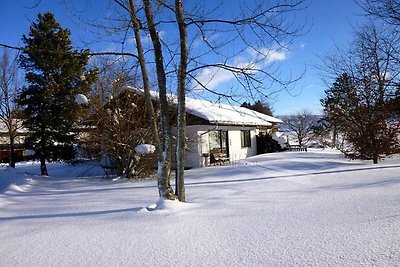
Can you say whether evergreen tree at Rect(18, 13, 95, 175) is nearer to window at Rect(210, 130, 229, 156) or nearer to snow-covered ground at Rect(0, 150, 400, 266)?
window at Rect(210, 130, 229, 156)

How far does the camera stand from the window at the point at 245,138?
23631 millimetres

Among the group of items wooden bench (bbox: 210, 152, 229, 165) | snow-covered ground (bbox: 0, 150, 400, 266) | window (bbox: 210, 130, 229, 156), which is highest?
window (bbox: 210, 130, 229, 156)

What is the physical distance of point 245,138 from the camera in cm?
2422

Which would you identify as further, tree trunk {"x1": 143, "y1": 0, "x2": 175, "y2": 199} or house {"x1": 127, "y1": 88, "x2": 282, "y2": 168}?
house {"x1": 127, "y1": 88, "x2": 282, "y2": 168}

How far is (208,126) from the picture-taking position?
18.5 meters

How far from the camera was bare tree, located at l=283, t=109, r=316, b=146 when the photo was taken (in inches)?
1922

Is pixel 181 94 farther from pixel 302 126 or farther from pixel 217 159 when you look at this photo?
pixel 302 126

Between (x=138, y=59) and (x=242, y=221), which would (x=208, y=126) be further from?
(x=242, y=221)

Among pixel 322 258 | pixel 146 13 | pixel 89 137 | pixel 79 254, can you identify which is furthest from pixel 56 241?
pixel 89 137

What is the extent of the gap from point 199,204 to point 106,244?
2683mm

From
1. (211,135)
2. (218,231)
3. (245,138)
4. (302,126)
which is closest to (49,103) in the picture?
(211,135)

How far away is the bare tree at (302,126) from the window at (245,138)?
2438 centimetres

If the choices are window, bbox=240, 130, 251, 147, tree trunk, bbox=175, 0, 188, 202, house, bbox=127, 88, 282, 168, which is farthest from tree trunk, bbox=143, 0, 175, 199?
window, bbox=240, 130, 251, 147

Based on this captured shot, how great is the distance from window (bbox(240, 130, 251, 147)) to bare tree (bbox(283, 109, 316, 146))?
2438cm
